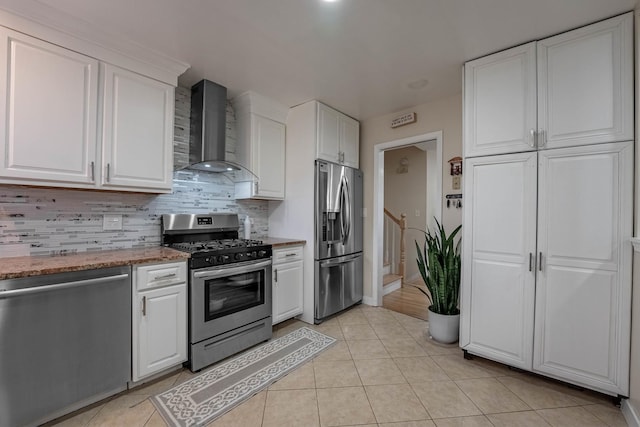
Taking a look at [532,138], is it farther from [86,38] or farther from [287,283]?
[86,38]

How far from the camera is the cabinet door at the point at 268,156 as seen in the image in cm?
304

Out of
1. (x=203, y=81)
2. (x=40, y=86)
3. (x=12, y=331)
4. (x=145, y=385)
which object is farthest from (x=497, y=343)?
(x=40, y=86)

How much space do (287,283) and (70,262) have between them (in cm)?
180

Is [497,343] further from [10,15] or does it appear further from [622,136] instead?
[10,15]

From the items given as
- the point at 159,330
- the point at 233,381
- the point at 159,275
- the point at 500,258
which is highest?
the point at 500,258

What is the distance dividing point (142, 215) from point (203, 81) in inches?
54.3

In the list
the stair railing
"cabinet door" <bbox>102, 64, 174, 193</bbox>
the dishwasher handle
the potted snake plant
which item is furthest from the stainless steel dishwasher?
the stair railing

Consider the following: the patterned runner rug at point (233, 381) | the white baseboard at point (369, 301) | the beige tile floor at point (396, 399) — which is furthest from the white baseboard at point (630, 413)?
the white baseboard at point (369, 301)

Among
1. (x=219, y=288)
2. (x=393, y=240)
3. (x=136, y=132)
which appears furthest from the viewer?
(x=393, y=240)

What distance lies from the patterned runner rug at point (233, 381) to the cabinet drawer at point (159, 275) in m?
0.73

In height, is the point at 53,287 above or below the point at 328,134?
below

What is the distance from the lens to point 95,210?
2168 mm

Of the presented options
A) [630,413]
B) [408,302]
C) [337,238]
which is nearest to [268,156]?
[337,238]

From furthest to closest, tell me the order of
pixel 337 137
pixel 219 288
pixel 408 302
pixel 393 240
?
pixel 393 240 → pixel 408 302 → pixel 337 137 → pixel 219 288
